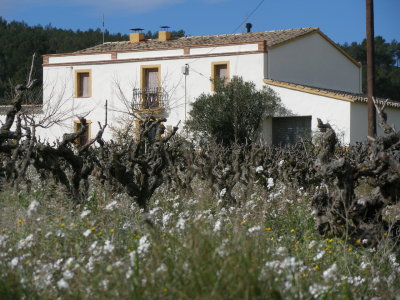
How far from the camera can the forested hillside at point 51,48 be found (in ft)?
187

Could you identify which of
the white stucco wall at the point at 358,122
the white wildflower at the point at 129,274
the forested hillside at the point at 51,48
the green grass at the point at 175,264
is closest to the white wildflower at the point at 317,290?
the green grass at the point at 175,264

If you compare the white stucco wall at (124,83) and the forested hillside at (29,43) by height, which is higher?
the forested hillside at (29,43)

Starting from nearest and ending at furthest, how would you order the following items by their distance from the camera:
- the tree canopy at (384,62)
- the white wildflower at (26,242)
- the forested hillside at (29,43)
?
the white wildflower at (26,242) → the forested hillside at (29,43) → the tree canopy at (384,62)

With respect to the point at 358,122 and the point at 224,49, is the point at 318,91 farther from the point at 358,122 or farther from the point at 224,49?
the point at 224,49

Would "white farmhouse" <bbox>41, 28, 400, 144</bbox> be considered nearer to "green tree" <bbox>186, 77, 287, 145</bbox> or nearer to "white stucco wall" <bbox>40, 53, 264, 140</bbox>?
"white stucco wall" <bbox>40, 53, 264, 140</bbox>

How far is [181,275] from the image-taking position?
4.81m

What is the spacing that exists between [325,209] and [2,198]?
142 inches

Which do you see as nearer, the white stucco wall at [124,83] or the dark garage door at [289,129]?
the dark garage door at [289,129]

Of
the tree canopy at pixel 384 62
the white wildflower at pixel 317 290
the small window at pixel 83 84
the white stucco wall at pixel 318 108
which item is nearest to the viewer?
the white wildflower at pixel 317 290

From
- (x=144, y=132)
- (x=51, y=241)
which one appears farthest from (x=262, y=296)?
(x=144, y=132)

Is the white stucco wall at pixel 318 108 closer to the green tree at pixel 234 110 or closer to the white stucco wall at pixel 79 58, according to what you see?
the green tree at pixel 234 110

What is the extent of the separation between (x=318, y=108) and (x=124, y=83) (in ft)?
36.7

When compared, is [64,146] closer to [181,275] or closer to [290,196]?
[290,196]

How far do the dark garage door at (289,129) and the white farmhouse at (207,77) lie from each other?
0.15ft
